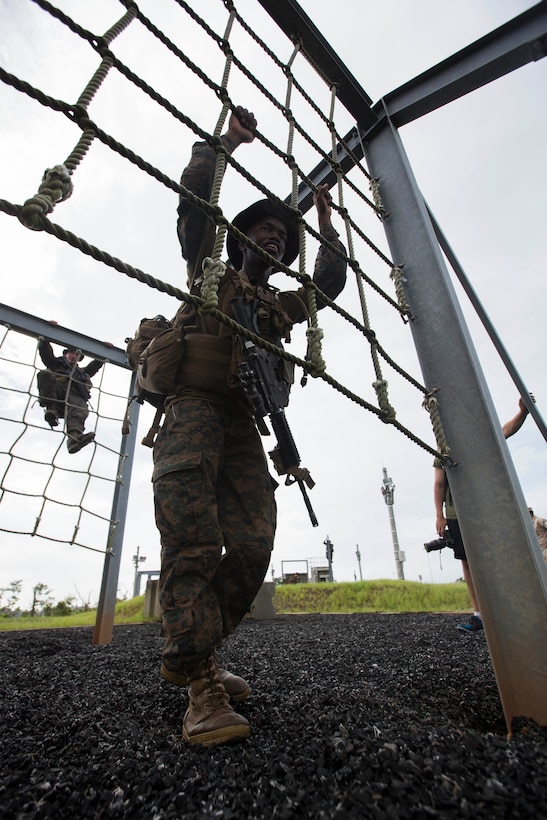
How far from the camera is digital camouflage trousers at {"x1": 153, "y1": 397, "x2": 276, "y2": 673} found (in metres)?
1.18

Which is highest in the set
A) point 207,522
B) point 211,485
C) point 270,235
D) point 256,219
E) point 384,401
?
→ point 256,219

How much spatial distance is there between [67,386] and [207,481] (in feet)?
10.9

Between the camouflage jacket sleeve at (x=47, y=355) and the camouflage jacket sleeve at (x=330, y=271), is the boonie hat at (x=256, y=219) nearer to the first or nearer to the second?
the camouflage jacket sleeve at (x=330, y=271)

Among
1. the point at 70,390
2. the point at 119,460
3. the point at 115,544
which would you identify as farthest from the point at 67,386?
the point at 115,544

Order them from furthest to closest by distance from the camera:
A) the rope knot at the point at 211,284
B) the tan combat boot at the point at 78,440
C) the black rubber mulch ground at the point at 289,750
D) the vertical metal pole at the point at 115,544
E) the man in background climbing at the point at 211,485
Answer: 1. the tan combat boot at the point at 78,440
2. the vertical metal pole at the point at 115,544
3. the man in background climbing at the point at 211,485
4. the rope knot at the point at 211,284
5. the black rubber mulch ground at the point at 289,750

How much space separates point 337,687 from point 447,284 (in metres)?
1.53

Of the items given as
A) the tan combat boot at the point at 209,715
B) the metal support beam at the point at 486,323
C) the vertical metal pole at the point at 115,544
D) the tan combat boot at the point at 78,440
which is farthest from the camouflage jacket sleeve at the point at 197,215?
the tan combat boot at the point at 78,440

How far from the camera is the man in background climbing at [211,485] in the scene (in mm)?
1154

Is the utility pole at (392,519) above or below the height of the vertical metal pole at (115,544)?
above

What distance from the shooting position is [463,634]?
2746 millimetres

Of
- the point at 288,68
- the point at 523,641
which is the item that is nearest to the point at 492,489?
the point at 523,641

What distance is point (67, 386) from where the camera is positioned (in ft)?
13.3

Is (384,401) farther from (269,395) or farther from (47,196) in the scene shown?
(47,196)

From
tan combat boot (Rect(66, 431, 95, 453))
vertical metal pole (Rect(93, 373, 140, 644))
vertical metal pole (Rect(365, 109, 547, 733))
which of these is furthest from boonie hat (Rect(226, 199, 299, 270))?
tan combat boot (Rect(66, 431, 95, 453))
